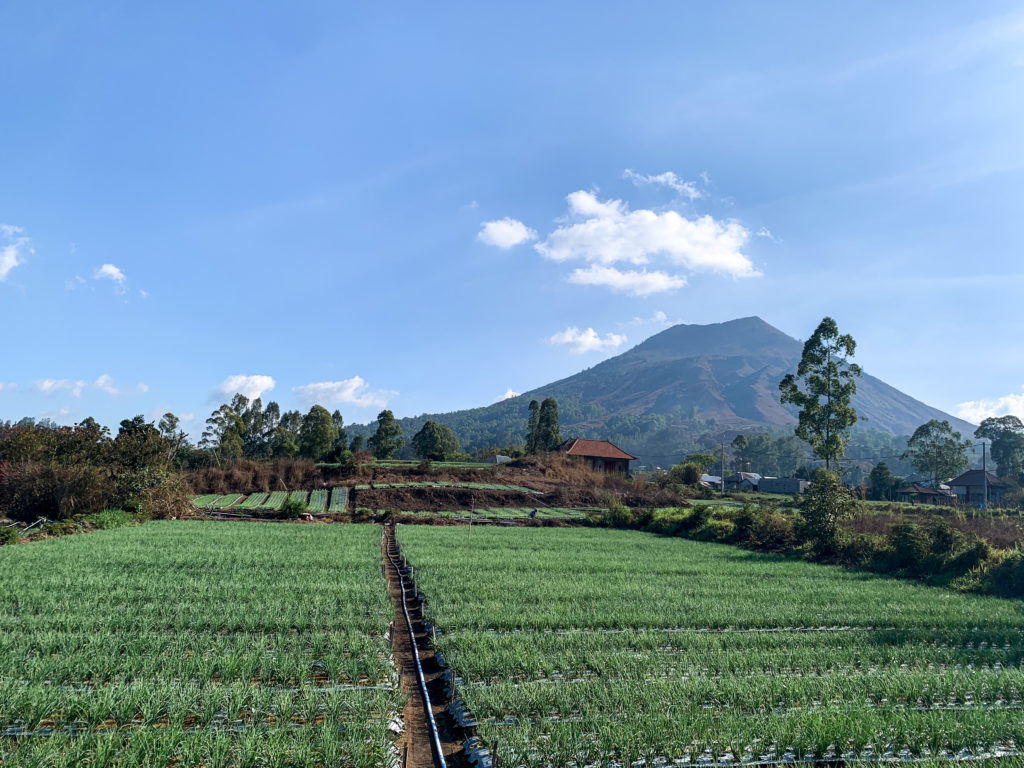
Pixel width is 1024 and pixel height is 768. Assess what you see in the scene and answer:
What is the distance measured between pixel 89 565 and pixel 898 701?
15341 millimetres

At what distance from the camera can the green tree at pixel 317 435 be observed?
56.8 m

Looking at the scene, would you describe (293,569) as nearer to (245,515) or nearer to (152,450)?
(152,450)

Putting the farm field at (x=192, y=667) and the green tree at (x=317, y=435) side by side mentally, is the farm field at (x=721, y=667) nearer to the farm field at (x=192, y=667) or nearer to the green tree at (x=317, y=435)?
the farm field at (x=192, y=667)

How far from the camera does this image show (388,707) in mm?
5750

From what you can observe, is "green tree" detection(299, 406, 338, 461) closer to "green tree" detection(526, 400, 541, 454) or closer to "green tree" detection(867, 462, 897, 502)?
"green tree" detection(526, 400, 541, 454)

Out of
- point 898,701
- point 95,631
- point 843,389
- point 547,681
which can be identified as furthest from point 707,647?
point 843,389

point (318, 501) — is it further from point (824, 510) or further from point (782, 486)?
point (782, 486)

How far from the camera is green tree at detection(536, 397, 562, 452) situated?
231ft

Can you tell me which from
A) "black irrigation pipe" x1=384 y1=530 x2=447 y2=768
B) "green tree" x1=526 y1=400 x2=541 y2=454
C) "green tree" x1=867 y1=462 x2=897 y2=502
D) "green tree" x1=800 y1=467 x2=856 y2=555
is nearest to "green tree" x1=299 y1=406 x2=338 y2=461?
"green tree" x1=526 y1=400 x2=541 y2=454

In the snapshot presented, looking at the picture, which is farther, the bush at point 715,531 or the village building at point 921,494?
the village building at point 921,494

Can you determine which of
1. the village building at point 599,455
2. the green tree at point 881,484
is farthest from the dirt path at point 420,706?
the green tree at point 881,484

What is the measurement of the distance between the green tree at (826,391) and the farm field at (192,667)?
25.5 m

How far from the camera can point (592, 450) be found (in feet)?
210

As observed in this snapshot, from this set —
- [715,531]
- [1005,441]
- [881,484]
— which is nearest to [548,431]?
[881,484]
